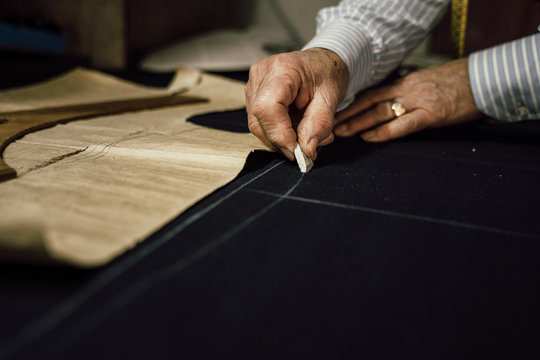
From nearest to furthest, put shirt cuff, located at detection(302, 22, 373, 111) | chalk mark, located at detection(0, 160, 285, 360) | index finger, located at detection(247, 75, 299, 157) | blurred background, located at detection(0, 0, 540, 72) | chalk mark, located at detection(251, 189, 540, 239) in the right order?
chalk mark, located at detection(0, 160, 285, 360)
chalk mark, located at detection(251, 189, 540, 239)
index finger, located at detection(247, 75, 299, 157)
shirt cuff, located at detection(302, 22, 373, 111)
blurred background, located at detection(0, 0, 540, 72)

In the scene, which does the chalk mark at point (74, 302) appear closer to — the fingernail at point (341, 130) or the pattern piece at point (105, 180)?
the pattern piece at point (105, 180)

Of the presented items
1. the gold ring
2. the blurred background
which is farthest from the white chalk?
the blurred background

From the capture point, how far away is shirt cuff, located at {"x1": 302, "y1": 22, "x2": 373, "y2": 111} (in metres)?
0.73

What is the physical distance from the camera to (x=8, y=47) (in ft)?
4.92

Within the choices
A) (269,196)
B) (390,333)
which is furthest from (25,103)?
(390,333)

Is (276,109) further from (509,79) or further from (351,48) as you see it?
(509,79)

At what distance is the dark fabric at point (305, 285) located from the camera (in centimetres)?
25

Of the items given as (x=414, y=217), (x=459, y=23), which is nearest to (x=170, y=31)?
(x=459, y=23)

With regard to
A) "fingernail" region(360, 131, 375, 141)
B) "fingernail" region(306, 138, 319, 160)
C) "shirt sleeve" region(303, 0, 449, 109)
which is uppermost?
"shirt sleeve" region(303, 0, 449, 109)

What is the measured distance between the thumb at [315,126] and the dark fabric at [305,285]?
82 millimetres

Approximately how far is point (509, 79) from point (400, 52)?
26cm

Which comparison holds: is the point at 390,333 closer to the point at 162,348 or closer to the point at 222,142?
the point at 162,348

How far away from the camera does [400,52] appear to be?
95 centimetres

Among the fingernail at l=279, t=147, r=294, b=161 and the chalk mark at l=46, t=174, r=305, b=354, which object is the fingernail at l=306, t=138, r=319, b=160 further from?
the chalk mark at l=46, t=174, r=305, b=354
